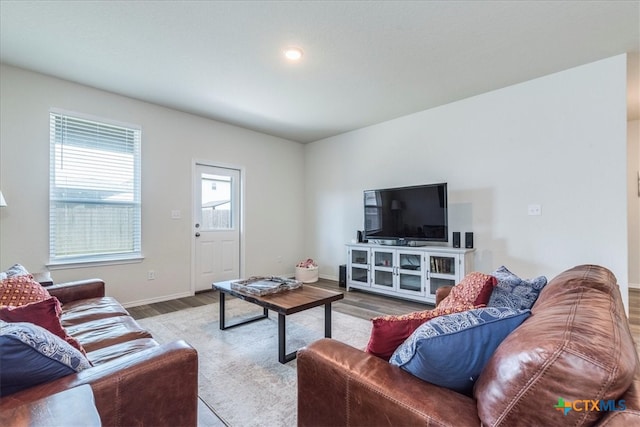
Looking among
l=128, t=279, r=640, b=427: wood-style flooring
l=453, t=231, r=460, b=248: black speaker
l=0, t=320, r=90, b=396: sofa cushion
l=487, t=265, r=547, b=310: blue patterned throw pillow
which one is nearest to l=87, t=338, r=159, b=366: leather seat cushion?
l=0, t=320, r=90, b=396: sofa cushion

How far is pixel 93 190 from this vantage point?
11.5 ft

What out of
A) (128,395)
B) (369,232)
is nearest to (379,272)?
(369,232)

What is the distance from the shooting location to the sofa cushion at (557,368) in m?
0.63

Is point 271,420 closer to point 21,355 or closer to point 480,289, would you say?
point 21,355

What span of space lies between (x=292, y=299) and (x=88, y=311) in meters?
1.44

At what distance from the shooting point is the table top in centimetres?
224

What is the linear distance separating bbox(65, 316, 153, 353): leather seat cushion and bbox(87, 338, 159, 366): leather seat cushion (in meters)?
0.06

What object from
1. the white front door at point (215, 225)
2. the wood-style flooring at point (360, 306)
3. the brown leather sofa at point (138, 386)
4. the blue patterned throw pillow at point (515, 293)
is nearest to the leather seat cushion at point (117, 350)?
the brown leather sofa at point (138, 386)

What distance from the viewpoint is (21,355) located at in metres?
0.94

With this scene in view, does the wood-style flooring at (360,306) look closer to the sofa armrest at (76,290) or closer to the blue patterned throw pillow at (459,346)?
the sofa armrest at (76,290)

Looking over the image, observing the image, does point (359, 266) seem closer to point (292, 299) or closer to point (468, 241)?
point (468, 241)

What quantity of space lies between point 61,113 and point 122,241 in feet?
5.03

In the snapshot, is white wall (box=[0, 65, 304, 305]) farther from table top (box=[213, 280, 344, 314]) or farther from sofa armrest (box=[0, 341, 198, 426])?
sofa armrest (box=[0, 341, 198, 426])

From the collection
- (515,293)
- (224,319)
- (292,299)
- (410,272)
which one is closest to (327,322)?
(292,299)
